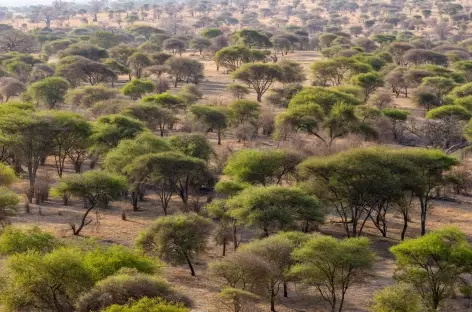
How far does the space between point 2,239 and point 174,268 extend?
22.7 feet

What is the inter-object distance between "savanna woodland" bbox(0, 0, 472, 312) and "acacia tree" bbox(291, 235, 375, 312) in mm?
67

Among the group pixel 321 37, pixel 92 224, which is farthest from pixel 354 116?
pixel 321 37

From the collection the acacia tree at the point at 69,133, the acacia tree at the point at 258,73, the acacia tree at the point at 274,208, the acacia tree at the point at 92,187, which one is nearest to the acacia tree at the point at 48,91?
the acacia tree at the point at 258,73

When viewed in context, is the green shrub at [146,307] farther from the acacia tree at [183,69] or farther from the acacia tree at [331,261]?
the acacia tree at [183,69]

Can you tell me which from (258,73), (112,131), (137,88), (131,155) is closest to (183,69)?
(258,73)

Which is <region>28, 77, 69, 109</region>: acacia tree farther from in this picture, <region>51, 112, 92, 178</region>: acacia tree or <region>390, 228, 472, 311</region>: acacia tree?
<region>390, 228, 472, 311</region>: acacia tree

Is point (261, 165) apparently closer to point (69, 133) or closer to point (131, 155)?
point (131, 155)

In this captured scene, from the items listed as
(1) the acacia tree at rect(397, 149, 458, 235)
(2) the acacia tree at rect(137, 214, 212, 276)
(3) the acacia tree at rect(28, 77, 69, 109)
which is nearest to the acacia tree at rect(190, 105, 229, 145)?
(3) the acacia tree at rect(28, 77, 69, 109)

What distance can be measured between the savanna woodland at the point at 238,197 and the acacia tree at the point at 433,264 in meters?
0.06

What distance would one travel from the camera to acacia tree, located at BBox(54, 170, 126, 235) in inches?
1119

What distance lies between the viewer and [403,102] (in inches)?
2589

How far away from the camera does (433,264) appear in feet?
71.4

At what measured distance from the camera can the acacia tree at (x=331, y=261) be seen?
784 inches

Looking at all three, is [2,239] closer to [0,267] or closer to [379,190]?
[0,267]
